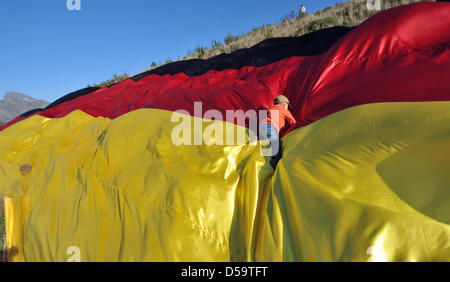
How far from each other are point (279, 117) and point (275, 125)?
101 millimetres

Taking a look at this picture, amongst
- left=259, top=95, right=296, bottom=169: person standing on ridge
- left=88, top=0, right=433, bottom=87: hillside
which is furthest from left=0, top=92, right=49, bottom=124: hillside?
left=259, top=95, right=296, bottom=169: person standing on ridge

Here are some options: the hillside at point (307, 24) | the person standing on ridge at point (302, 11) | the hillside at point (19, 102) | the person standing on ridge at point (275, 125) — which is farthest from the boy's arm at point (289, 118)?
the hillside at point (19, 102)

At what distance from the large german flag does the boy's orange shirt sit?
0.60 ft

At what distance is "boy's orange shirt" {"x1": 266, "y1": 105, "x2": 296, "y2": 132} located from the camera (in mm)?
1874

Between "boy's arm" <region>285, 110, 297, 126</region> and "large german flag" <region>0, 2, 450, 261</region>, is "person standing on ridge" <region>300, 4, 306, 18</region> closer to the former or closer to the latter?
"large german flag" <region>0, 2, 450, 261</region>

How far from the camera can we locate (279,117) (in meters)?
1.91

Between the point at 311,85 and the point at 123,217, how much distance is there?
1.87 metres

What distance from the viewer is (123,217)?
1362 millimetres

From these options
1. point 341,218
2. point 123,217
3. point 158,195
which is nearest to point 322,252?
point 341,218

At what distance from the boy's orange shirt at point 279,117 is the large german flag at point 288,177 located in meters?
0.18

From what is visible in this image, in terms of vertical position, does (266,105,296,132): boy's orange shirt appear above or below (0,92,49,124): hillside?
below

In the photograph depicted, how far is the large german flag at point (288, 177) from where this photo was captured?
0.88 meters

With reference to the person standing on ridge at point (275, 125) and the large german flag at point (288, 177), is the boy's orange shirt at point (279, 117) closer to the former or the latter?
the person standing on ridge at point (275, 125)

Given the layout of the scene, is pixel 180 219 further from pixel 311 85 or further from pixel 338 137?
pixel 311 85
